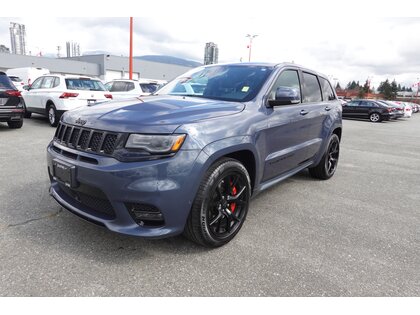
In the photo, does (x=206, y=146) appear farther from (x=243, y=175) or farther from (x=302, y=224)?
(x=302, y=224)

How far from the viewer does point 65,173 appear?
2645 mm

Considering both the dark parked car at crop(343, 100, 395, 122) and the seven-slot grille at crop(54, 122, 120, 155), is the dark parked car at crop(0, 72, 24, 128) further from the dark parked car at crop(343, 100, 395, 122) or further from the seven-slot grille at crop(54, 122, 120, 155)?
the dark parked car at crop(343, 100, 395, 122)

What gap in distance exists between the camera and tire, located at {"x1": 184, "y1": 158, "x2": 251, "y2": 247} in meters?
2.59

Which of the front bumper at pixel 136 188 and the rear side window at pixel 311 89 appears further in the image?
the rear side window at pixel 311 89

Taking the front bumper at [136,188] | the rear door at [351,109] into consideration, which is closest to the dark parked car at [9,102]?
the front bumper at [136,188]

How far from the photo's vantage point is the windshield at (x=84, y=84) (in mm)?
9625

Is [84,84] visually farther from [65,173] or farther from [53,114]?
[65,173]

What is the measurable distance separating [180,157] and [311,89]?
288cm

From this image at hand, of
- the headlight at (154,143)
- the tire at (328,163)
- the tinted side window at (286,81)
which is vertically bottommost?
the tire at (328,163)

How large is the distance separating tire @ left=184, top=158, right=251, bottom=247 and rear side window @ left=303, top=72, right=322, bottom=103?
191cm

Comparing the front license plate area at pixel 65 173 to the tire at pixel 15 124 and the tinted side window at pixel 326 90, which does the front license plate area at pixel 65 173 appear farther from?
the tire at pixel 15 124

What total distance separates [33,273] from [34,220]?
1.02 metres

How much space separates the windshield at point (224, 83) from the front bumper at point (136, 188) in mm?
1159

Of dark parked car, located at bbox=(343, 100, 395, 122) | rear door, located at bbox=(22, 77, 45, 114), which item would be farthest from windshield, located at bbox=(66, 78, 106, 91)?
dark parked car, located at bbox=(343, 100, 395, 122)
